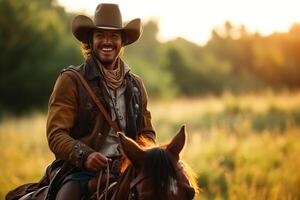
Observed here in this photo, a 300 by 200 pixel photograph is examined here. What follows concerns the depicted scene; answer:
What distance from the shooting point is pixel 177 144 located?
153 inches

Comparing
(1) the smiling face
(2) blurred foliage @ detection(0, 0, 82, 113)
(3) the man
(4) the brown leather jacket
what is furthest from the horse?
(2) blurred foliage @ detection(0, 0, 82, 113)

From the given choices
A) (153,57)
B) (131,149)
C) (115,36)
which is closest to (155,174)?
(131,149)

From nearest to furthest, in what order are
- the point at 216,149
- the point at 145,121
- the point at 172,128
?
the point at 145,121, the point at 216,149, the point at 172,128

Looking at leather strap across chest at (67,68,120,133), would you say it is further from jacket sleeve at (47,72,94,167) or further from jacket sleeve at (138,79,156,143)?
jacket sleeve at (138,79,156,143)

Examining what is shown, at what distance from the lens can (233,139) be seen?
592 inches

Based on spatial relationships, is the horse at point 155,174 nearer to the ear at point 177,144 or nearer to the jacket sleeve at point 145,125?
the ear at point 177,144

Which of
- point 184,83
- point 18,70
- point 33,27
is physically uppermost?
point 33,27

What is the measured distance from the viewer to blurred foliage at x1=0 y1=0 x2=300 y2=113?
3656 centimetres

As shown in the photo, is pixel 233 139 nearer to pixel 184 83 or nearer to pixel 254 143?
pixel 254 143

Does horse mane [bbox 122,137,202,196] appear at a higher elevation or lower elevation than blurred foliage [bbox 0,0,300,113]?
higher

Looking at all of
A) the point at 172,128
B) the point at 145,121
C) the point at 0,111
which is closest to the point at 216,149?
the point at 172,128

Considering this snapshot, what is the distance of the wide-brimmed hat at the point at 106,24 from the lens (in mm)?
5070

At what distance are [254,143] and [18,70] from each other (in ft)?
81.3

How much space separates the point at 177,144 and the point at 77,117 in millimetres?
1159
